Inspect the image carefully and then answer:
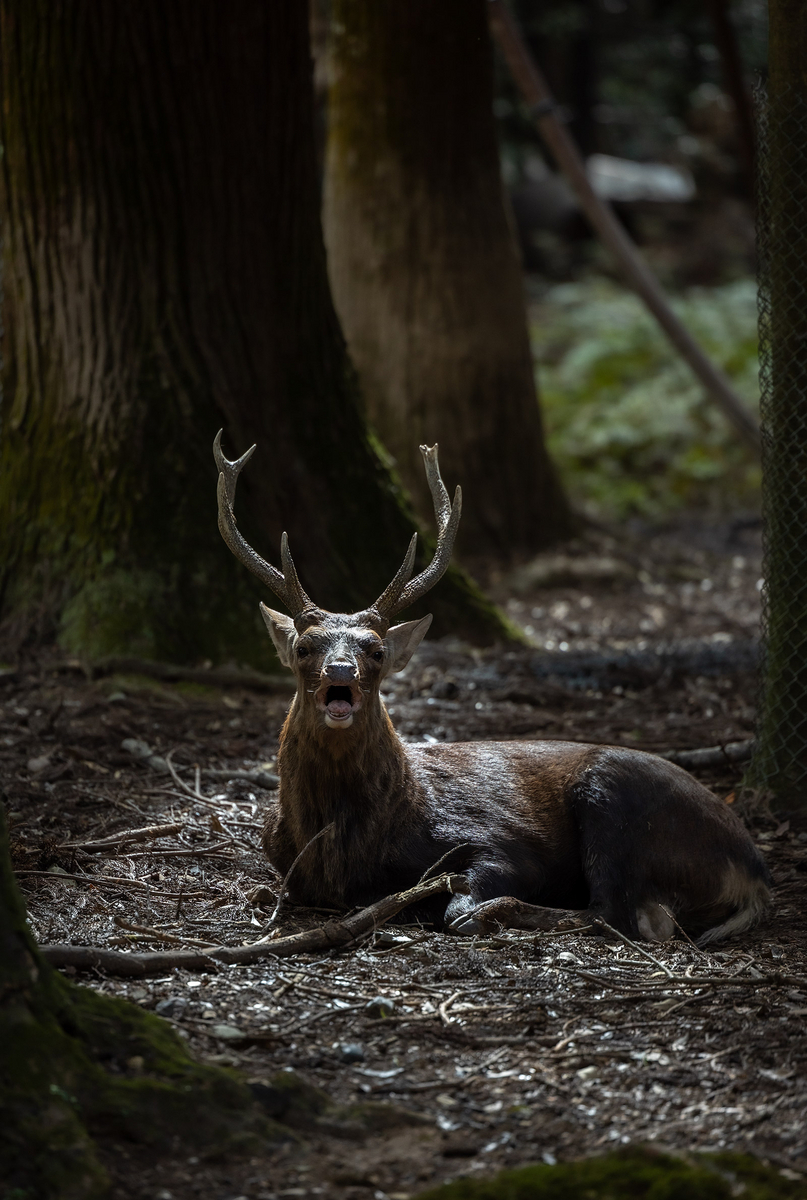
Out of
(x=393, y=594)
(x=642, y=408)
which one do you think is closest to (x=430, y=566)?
(x=393, y=594)

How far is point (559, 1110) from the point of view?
12.0ft

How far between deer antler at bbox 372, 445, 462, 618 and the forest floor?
1279mm

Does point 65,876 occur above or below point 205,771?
below

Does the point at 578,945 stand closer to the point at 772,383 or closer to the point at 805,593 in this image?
the point at 805,593

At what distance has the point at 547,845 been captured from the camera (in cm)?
589

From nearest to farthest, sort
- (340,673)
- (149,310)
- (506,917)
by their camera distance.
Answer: (340,673) < (506,917) < (149,310)

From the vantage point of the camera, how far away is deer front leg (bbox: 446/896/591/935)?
521 cm

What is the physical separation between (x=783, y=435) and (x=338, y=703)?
2849 mm

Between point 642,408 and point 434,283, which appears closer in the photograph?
point 434,283

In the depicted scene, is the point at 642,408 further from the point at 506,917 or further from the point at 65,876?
the point at 65,876

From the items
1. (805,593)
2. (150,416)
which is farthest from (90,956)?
(150,416)

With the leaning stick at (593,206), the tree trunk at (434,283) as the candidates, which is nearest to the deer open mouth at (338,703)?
the tree trunk at (434,283)

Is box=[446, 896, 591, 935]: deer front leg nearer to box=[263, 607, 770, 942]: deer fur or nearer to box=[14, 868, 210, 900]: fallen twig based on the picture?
box=[263, 607, 770, 942]: deer fur

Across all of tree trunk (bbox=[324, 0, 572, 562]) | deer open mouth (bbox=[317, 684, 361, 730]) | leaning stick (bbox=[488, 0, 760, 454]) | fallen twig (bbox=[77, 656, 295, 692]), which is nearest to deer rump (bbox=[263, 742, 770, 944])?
deer open mouth (bbox=[317, 684, 361, 730])
